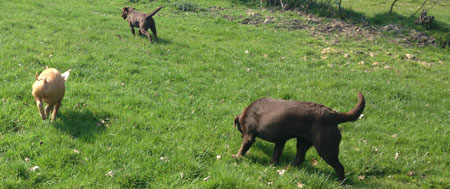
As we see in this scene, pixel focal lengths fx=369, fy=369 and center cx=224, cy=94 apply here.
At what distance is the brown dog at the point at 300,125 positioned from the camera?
16.6 ft

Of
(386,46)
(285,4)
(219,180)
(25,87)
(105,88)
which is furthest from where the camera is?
(285,4)

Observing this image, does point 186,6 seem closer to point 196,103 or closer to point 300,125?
point 196,103

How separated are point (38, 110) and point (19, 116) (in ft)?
1.10

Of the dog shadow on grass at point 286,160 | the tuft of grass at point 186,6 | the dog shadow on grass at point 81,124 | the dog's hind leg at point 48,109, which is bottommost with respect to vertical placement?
the dog shadow on grass at point 286,160

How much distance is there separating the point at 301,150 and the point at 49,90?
402cm

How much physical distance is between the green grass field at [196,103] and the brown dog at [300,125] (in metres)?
0.39

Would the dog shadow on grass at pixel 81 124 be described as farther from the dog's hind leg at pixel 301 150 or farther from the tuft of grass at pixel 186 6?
A: the tuft of grass at pixel 186 6

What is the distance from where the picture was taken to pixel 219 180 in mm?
5012

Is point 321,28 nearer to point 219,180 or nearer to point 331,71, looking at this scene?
point 331,71

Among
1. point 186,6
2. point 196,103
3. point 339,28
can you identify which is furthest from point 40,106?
point 186,6

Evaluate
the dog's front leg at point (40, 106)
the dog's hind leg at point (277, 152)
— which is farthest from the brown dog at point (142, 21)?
the dog's hind leg at point (277, 152)

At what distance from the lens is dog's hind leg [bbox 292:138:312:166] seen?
5648 millimetres

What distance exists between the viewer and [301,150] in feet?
18.7

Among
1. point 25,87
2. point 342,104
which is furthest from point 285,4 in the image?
point 25,87
